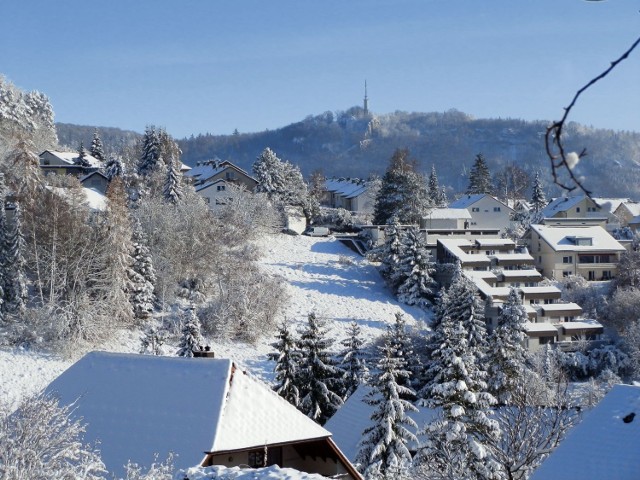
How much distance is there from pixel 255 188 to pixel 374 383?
45.1m

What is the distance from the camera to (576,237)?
5672 centimetres

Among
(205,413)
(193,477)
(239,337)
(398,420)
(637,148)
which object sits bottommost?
→ (239,337)

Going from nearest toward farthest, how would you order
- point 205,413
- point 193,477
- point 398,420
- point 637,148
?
point 193,477
point 205,413
point 398,420
point 637,148

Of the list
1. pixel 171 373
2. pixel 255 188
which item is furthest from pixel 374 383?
pixel 255 188

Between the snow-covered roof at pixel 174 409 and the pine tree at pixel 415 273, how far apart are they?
114 feet

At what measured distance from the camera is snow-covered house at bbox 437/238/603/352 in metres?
45.0

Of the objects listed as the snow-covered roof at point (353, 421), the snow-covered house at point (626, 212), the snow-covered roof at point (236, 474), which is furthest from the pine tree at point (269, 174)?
the snow-covered roof at point (236, 474)

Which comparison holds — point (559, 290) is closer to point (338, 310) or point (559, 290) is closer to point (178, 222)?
point (338, 310)

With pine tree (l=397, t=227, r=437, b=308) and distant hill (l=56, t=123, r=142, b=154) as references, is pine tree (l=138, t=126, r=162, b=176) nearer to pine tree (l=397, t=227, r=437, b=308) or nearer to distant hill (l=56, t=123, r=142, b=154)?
pine tree (l=397, t=227, r=437, b=308)

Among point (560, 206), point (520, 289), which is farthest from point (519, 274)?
point (560, 206)

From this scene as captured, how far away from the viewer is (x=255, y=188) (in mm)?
63938

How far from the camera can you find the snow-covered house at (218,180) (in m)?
61.7

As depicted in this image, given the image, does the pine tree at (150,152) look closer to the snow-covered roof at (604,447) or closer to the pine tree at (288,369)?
the pine tree at (288,369)

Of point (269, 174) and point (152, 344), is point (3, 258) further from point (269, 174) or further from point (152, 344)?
point (269, 174)
